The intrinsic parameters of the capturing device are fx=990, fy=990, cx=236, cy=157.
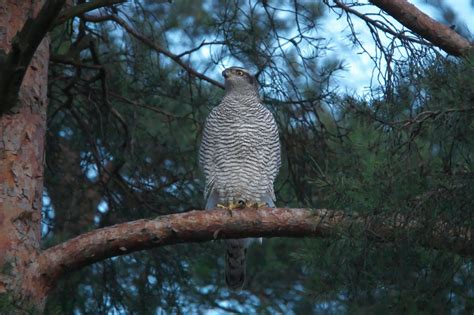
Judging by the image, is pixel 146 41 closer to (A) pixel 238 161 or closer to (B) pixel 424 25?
(A) pixel 238 161

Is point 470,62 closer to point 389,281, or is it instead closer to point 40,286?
point 389,281

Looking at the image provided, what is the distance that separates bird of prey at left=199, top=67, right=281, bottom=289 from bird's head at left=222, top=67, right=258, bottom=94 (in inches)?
5.9

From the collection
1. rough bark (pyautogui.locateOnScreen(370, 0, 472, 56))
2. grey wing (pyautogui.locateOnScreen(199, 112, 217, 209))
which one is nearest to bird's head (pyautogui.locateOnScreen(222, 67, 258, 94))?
grey wing (pyautogui.locateOnScreen(199, 112, 217, 209))

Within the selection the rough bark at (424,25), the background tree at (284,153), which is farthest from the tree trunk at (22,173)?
the rough bark at (424,25)

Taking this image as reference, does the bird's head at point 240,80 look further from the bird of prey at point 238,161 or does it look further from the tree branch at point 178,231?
the tree branch at point 178,231

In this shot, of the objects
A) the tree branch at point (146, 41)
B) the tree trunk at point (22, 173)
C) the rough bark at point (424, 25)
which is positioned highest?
the tree branch at point (146, 41)

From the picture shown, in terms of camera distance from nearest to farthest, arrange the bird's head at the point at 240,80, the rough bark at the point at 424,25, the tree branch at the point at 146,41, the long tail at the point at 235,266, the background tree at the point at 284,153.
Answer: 1. the background tree at the point at 284,153
2. the rough bark at the point at 424,25
3. the tree branch at the point at 146,41
4. the long tail at the point at 235,266
5. the bird's head at the point at 240,80

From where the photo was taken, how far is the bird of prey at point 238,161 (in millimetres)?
7000

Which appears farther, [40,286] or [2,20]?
[2,20]

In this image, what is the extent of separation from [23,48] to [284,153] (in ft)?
11.0

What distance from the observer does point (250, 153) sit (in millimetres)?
7023

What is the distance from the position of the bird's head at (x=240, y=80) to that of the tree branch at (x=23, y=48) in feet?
7.58

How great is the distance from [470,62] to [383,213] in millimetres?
804

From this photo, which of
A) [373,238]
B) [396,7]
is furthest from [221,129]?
[373,238]
